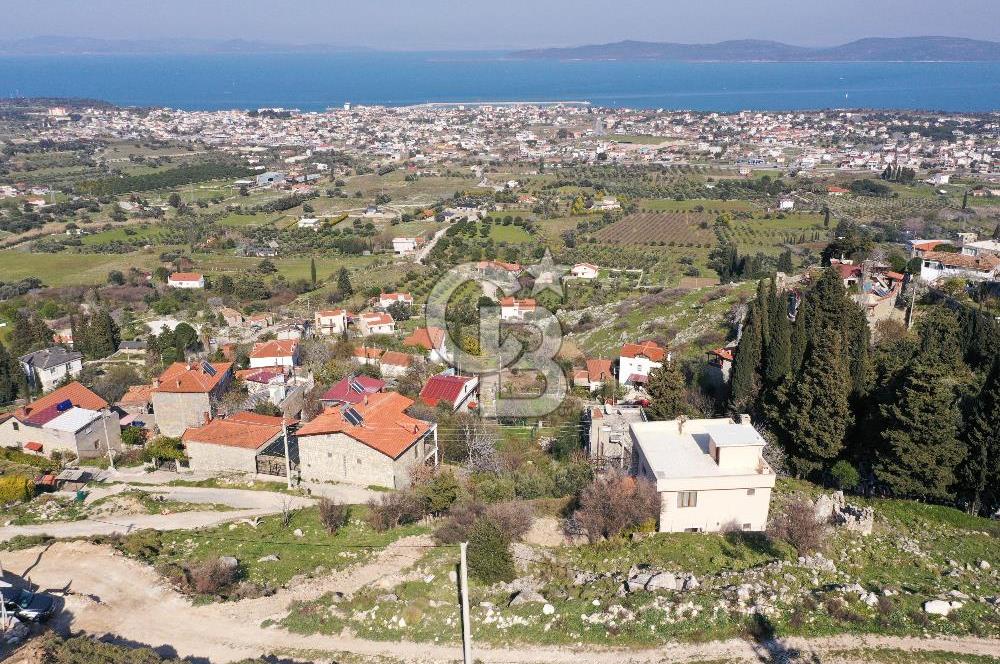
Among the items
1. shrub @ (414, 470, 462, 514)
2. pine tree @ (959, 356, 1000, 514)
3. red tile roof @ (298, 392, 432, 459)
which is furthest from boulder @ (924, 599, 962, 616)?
red tile roof @ (298, 392, 432, 459)

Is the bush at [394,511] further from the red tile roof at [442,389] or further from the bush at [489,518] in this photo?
the red tile roof at [442,389]

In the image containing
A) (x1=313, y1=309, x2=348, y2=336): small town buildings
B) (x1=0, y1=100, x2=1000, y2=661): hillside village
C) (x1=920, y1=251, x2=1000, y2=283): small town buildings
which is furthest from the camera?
(x1=313, y1=309, x2=348, y2=336): small town buildings

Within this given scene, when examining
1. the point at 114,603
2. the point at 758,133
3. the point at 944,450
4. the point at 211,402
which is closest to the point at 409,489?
the point at 114,603

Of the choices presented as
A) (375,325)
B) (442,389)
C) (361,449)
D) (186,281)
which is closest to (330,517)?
(361,449)

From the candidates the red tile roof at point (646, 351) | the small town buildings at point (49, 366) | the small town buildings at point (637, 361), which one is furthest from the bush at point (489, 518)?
the small town buildings at point (49, 366)

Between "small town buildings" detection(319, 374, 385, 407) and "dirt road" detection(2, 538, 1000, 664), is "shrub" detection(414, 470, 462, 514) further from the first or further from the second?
"small town buildings" detection(319, 374, 385, 407)
